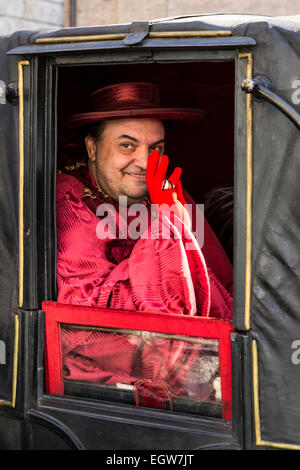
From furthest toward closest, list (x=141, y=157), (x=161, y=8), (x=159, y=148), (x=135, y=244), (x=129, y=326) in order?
1. (x=161, y=8)
2. (x=159, y=148)
3. (x=141, y=157)
4. (x=135, y=244)
5. (x=129, y=326)

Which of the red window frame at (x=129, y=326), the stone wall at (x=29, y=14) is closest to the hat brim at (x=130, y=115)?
the red window frame at (x=129, y=326)

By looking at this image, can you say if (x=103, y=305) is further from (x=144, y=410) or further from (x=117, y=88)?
(x=117, y=88)

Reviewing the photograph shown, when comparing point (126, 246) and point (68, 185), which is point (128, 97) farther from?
point (126, 246)

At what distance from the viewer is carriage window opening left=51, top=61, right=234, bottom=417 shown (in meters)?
2.44

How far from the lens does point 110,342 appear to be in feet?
8.17

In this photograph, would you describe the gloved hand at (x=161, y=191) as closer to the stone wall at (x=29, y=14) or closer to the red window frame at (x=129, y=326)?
the red window frame at (x=129, y=326)

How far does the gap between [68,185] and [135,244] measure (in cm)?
40

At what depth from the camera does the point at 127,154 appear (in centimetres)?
294

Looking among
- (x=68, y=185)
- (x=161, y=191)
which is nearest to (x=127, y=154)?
(x=68, y=185)

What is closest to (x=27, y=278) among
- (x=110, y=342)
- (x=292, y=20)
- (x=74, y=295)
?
(x=74, y=295)

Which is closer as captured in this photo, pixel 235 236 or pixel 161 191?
pixel 235 236

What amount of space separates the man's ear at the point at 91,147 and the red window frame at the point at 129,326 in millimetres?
836

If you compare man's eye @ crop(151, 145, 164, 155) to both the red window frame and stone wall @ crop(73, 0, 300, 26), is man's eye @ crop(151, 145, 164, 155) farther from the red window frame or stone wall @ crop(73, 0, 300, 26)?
stone wall @ crop(73, 0, 300, 26)

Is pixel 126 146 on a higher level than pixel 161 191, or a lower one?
higher
